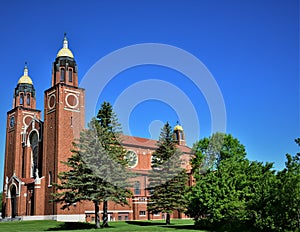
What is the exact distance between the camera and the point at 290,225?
20578 mm

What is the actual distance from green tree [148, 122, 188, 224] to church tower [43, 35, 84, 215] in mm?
12672

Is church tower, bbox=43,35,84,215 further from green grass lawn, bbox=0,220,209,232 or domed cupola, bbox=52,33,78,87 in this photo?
green grass lawn, bbox=0,220,209,232

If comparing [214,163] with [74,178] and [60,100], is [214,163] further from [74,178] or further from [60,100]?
[60,100]

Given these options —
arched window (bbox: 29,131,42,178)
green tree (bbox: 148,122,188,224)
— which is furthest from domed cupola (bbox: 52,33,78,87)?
green tree (bbox: 148,122,188,224)

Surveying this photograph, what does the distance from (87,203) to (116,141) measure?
16144 millimetres

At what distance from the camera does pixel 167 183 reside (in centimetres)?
3716

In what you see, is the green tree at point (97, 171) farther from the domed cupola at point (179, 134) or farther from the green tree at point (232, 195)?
the domed cupola at point (179, 134)

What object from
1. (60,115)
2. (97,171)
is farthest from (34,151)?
(97,171)

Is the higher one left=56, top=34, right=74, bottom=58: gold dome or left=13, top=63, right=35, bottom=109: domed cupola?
left=56, top=34, right=74, bottom=58: gold dome

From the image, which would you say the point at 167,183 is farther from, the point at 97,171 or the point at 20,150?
the point at 20,150

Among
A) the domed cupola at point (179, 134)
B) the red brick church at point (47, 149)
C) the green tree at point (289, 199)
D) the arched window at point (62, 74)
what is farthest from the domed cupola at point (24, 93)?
the green tree at point (289, 199)

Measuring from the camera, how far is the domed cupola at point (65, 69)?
4825 cm

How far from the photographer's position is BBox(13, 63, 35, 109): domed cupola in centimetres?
5675

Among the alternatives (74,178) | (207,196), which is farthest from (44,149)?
(207,196)
